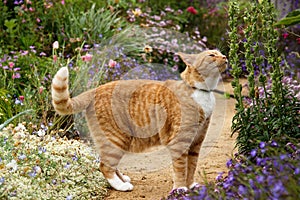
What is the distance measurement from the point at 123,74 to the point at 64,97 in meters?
2.81

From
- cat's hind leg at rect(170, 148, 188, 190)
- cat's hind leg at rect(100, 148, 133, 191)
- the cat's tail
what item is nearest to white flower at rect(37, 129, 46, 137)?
the cat's tail

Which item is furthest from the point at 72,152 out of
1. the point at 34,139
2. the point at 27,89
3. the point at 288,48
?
the point at 288,48

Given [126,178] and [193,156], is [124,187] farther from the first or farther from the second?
[193,156]

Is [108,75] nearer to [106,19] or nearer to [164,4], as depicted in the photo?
[106,19]

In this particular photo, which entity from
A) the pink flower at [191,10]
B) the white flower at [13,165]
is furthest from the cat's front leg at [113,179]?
the pink flower at [191,10]

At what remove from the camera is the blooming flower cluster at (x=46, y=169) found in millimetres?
3867

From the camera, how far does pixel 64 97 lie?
425 centimetres

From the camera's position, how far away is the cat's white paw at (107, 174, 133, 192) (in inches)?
180

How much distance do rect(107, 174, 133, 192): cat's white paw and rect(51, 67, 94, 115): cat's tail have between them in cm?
66

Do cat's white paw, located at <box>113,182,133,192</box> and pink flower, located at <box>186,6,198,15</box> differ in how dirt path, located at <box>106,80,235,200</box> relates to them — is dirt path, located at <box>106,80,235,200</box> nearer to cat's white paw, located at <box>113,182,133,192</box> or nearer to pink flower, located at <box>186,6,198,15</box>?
cat's white paw, located at <box>113,182,133,192</box>

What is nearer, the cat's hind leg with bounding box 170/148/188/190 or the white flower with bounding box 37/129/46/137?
A: the cat's hind leg with bounding box 170/148/188/190

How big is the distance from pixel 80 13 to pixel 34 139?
3.88 meters

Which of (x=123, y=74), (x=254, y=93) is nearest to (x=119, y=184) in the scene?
(x=254, y=93)

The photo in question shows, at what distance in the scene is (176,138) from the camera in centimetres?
432
